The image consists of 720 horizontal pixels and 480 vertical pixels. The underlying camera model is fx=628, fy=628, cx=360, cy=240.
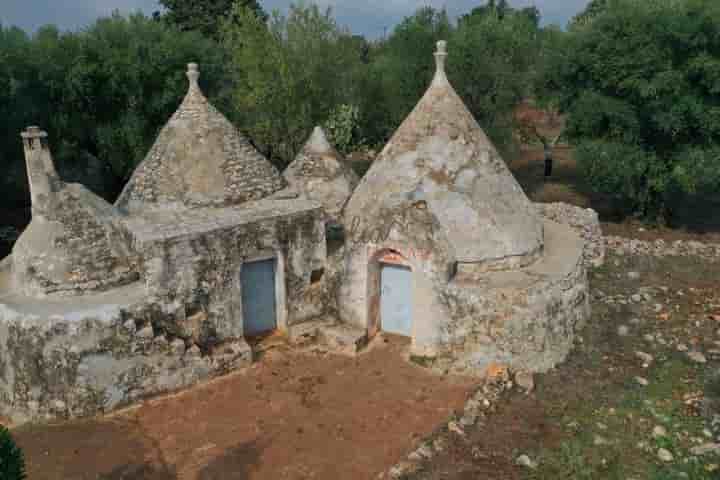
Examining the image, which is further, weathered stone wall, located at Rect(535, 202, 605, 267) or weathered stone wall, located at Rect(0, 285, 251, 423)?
weathered stone wall, located at Rect(535, 202, 605, 267)

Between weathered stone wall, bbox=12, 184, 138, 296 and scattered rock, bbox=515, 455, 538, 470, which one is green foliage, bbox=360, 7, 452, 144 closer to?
weathered stone wall, bbox=12, 184, 138, 296

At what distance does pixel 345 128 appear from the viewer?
27.1m

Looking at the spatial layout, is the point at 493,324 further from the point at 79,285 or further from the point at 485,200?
the point at 79,285

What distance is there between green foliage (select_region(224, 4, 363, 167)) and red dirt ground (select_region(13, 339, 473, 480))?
12675 mm

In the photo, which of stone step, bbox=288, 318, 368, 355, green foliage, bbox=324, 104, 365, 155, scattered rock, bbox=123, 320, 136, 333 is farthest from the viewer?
green foliage, bbox=324, 104, 365, 155

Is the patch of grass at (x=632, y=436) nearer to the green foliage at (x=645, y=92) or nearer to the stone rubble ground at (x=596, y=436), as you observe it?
the stone rubble ground at (x=596, y=436)

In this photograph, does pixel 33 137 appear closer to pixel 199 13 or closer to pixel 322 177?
pixel 322 177

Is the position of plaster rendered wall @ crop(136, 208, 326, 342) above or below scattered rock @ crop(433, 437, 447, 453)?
above

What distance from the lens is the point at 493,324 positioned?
1057 cm

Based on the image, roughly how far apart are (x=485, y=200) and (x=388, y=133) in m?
13.1

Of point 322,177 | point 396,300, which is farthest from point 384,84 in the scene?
point 396,300

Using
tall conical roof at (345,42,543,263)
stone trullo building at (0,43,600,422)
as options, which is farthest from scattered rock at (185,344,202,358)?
tall conical roof at (345,42,543,263)

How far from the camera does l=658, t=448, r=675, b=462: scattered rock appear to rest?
855 centimetres

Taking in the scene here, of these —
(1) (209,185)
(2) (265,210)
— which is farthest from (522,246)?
(1) (209,185)
